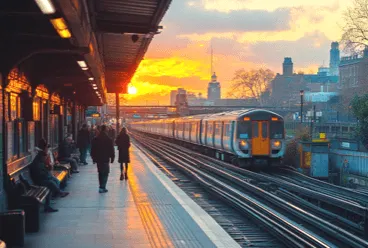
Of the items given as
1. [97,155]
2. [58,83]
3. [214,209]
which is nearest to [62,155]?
[58,83]

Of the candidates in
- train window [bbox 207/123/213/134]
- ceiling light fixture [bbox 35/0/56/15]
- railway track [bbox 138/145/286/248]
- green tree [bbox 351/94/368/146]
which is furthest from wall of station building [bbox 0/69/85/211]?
green tree [bbox 351/94/368/146]

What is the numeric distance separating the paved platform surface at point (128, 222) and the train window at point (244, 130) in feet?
27.9

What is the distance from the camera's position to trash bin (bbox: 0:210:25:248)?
6.76 metres

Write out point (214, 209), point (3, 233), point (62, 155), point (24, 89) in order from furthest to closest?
point (62, 155)
point (214, 209)
point (24, 89)
point (3, 233)

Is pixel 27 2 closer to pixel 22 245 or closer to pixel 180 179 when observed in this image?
pixel 22 245

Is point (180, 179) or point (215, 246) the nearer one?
point (215, 246)

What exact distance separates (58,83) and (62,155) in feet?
10.1

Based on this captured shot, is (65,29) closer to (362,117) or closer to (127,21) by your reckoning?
(127,21)

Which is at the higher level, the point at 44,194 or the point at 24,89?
the point at 24,89

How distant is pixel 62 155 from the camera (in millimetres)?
17375

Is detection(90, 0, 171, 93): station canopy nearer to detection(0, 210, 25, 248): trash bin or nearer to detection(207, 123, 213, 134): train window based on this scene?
detection(0, 210, 25, 248): trash bin

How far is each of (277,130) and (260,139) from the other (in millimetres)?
868

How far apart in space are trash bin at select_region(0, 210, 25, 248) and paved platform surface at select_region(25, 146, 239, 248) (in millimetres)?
210

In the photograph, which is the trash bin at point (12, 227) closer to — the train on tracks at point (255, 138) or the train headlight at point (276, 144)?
the train on tracks at point (255, 138)
